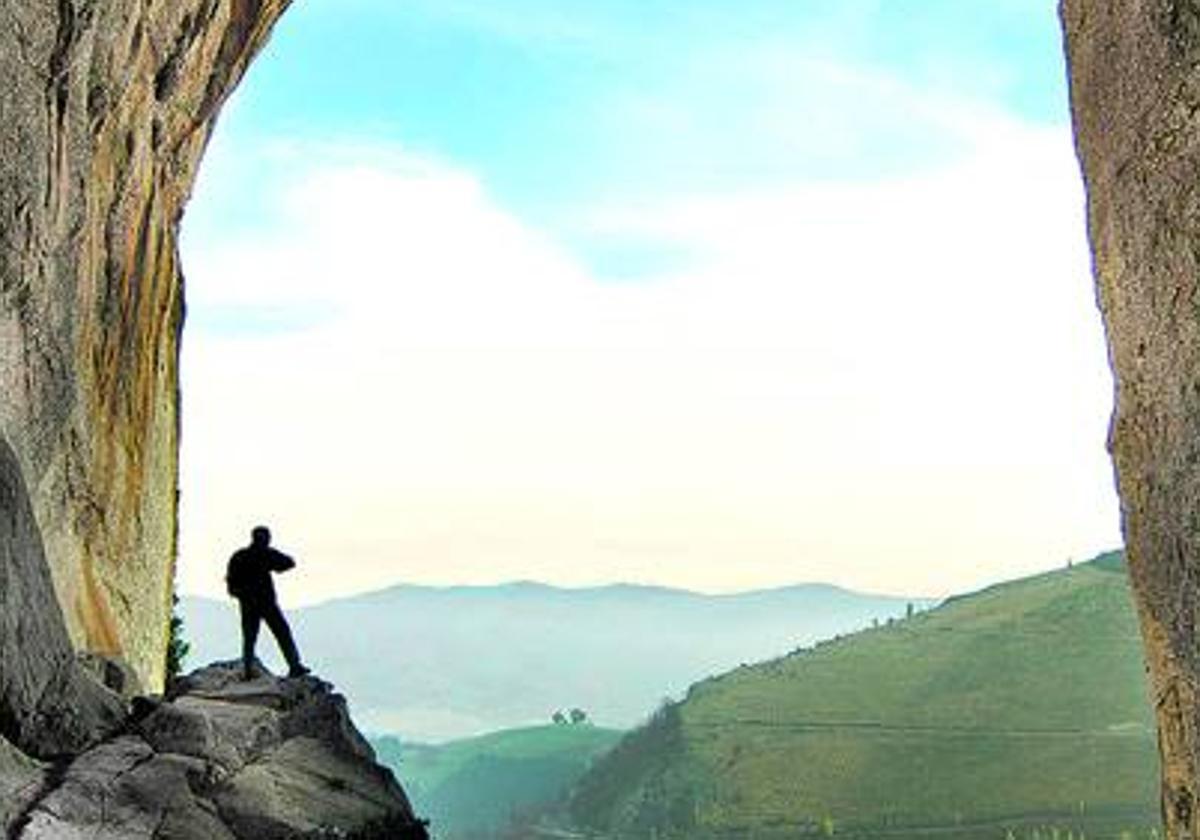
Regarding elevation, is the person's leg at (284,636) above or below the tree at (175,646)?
below

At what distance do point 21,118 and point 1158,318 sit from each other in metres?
17.9

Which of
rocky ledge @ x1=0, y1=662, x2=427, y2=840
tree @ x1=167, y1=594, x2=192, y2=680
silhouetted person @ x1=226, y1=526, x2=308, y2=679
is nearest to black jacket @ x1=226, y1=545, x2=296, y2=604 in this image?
silhouetted person @ x1=226, y1=526, x2=308, y2=679

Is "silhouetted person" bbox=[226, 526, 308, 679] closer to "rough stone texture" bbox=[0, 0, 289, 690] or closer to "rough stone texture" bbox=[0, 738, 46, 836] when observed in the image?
"rough stone texture" bbox=[0, 0, 289, 690]

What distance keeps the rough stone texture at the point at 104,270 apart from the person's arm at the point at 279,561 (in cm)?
403

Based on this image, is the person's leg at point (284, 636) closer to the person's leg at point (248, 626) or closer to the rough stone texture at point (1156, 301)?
the person's leg at point (248, 626)

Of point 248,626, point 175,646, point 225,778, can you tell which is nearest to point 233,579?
point 248,626

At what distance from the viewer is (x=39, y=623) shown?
Result: 21.4 metres

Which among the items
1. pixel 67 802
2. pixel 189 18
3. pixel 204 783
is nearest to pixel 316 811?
pixel 204 783

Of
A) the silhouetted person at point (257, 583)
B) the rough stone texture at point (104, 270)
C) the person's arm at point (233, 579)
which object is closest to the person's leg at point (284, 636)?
the silhouetted person at point (257, 583)

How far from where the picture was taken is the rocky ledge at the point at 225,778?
18.8 m

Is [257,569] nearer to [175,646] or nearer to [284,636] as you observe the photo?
[284,636]

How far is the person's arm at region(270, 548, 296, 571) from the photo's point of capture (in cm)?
2848

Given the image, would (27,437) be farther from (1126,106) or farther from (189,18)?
(1126,106)

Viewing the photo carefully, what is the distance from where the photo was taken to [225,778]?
21.8 meters
